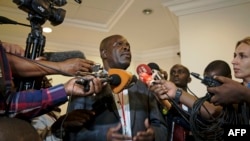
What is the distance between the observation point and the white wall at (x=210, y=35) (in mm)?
2811

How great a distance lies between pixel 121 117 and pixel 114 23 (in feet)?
8.17

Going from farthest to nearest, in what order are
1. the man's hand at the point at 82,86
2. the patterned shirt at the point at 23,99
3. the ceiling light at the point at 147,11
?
1. the ceiling light at the point at 147,11
2. the man's hand at the point at 82,86
3. the patterned shirt at the point at 23,99

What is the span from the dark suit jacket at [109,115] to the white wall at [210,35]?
1.39 m

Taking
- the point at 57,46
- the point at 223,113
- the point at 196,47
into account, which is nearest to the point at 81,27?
the point at 57,46

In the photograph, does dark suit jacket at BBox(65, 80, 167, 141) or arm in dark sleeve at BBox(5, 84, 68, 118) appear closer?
arm in dark sleeve at BBox(5, 84, 68, 118)

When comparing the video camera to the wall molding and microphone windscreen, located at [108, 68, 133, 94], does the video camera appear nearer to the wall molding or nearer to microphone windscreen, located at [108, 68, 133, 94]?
microphone windscreen, located at [108, 68, 133, 94]

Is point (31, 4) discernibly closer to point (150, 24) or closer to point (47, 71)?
point (47, 71)

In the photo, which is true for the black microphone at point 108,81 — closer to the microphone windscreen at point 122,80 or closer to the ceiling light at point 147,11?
the microphone windscreen at point 122,80

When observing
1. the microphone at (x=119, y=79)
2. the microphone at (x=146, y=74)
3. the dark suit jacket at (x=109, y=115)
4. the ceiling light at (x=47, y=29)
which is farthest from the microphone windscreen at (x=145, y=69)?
the ceiling light at (x=47, y=29)

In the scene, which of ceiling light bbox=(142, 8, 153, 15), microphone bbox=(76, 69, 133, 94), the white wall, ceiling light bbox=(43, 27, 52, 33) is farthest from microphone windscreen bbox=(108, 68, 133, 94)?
ceiling light bbox=(43, 27, 52, 33)

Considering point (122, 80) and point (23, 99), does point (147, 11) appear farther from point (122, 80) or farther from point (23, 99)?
point (23, 99)

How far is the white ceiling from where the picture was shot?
3209 millimetres

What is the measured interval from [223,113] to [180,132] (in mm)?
760

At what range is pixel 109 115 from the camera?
153cm
